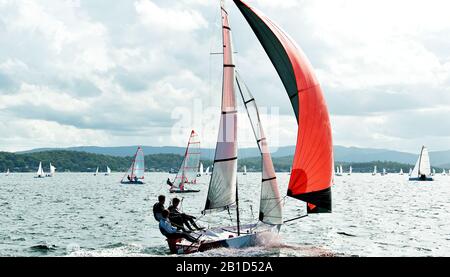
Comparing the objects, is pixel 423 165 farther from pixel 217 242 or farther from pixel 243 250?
pixel 217 242

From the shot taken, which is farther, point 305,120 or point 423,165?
point 423,165

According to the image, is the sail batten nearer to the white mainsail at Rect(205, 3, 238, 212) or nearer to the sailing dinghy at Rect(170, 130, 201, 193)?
the sailing dinghy at Rect(170, 130, 201, 193)

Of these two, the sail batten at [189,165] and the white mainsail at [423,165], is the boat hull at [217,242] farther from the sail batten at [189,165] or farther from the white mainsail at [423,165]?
the white mainsail at [423,165]

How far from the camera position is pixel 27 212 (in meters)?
37.3

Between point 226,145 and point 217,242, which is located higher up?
point 226,145

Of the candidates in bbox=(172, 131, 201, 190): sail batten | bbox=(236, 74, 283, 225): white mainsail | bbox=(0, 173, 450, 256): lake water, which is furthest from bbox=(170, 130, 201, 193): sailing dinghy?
bbox=(236, 74, 283, 225): white mainsail

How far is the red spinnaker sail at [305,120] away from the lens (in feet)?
51.9

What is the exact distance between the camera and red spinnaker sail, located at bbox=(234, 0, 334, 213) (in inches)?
622

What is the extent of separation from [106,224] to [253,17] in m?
17.3

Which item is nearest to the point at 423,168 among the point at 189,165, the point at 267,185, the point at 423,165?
the point at 423,165

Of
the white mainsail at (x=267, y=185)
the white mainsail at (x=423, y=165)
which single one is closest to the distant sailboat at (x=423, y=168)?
the white mainsail at (x=423, y=165)

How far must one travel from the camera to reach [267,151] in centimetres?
1769

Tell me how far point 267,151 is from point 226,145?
143 cm
